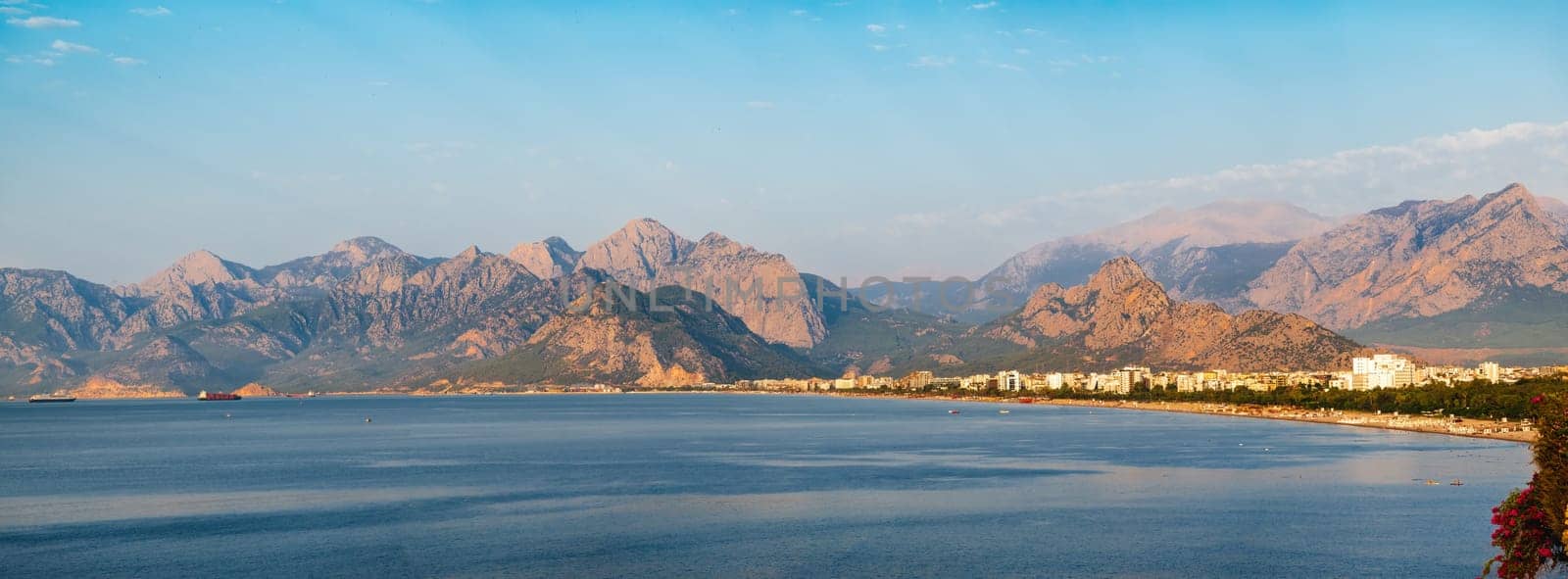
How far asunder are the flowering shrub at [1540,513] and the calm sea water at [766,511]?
12452 mm

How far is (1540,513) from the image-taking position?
55.1 m

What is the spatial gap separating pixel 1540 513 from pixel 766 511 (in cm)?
5178

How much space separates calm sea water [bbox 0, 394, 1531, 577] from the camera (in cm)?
7231

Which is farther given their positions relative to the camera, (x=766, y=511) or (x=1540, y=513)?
(x=766, y=511)

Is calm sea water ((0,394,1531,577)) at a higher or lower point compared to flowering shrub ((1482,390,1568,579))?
lower

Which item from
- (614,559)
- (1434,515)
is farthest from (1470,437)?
(614,559)

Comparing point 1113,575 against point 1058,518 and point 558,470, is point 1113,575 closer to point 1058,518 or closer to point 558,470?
point 1058,518

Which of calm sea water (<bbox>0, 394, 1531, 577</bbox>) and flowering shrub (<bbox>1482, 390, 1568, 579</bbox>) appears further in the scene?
calm sea water (<bbox>0, 394, 1531, 577</bbox>)

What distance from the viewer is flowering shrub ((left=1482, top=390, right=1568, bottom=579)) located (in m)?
53.9

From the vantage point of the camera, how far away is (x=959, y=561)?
72.9 m

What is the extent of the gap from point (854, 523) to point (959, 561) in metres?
16.3

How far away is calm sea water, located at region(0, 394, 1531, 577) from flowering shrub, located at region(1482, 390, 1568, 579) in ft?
40.9

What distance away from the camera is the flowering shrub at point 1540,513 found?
53.9 metres

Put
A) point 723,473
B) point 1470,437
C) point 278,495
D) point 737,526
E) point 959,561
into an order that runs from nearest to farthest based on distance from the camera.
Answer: point 959,561
point 737,526
point 278,495
point 723,473
point 1470,437
